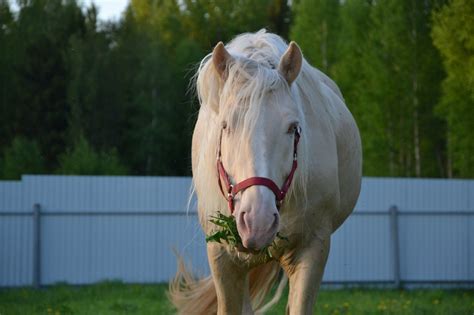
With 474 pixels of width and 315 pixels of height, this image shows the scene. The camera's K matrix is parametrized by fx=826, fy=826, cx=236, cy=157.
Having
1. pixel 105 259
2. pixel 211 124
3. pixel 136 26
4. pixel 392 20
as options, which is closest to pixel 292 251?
pixel 211 124

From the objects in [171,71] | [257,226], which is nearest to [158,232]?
[257,226]

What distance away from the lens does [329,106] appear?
17.7 ft

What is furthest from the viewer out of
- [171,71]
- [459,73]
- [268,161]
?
[171,71]

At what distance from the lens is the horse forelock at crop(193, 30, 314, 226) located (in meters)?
4.04

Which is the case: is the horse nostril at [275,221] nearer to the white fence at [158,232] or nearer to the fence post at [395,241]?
the white fence at [158,232]

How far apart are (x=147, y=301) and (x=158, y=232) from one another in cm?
351

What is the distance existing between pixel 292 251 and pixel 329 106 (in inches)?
42.5

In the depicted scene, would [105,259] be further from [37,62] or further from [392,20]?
[37,62]

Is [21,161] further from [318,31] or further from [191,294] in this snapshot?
[191,294]

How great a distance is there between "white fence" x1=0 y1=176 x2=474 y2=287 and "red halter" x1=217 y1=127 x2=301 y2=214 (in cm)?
855

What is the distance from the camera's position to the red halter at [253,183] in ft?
12.4

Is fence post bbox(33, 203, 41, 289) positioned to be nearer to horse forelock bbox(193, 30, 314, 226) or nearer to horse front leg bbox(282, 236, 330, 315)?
horse forelock bbox(193, 30, 314, 226)

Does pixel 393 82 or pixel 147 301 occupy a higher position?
pixel 393 82

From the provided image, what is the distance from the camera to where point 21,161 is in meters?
22.6
